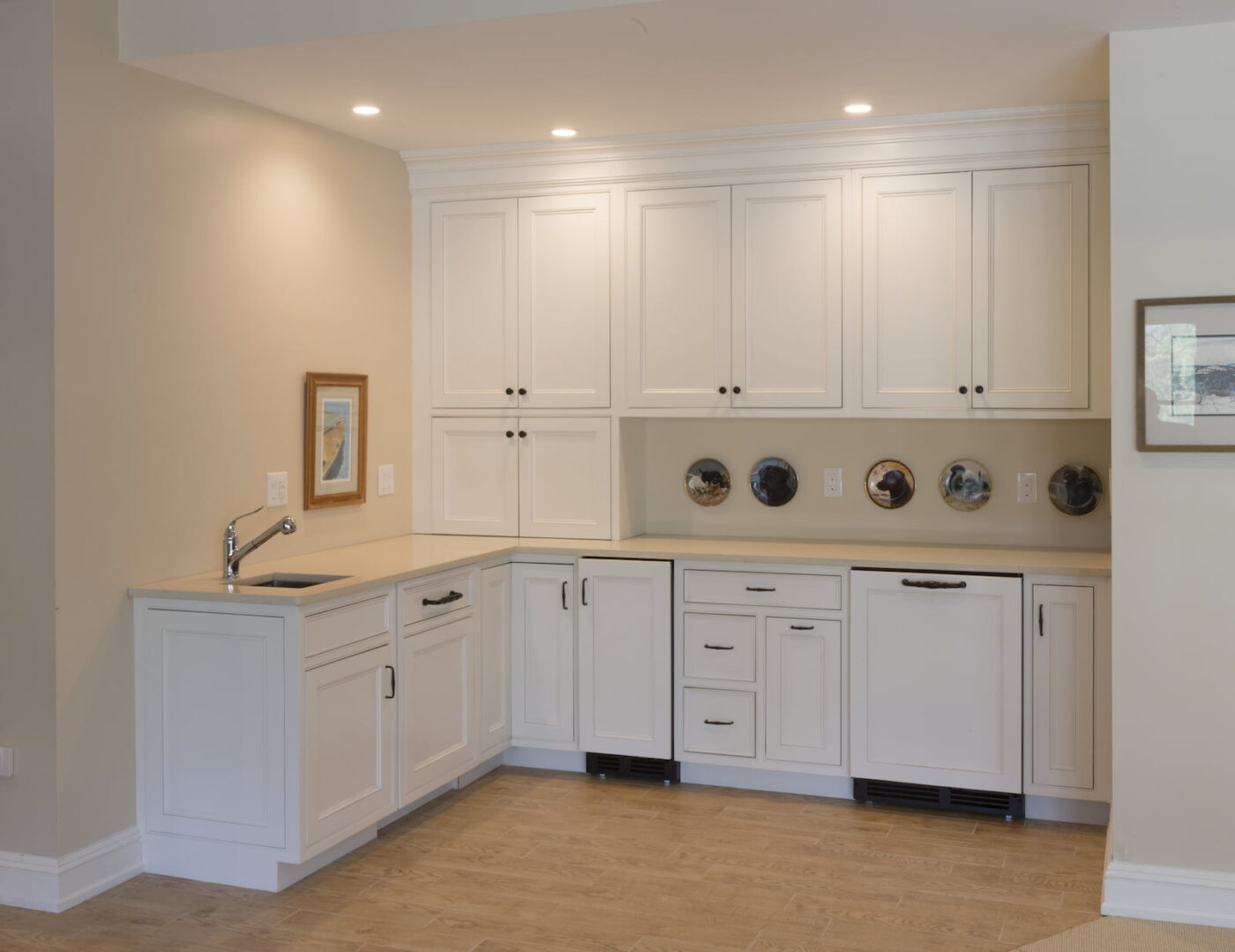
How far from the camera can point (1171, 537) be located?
10.7ft

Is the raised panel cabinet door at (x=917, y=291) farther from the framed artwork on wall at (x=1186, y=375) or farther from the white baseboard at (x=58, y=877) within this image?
the white baseboard at (x=58, y=877)

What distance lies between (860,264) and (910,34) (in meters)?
1.16

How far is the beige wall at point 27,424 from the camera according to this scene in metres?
3.24

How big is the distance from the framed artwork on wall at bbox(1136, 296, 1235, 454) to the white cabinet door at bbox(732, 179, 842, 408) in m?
1.30

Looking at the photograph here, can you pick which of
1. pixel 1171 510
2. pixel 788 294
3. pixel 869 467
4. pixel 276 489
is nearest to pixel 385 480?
pixel 276 489

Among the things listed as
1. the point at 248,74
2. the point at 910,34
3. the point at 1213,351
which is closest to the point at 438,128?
the point at 248,74

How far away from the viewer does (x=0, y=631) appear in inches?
132

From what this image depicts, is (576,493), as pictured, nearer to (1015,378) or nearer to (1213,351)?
(1015,378)

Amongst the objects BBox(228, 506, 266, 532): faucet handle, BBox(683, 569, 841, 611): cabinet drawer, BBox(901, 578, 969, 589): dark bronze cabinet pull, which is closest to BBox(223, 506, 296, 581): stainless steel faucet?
BBox(228, 506, 266, 532): faucet handle

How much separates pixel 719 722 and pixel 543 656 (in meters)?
0.71

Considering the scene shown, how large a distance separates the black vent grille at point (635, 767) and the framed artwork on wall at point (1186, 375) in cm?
209

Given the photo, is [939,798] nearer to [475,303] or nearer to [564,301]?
[564,301]

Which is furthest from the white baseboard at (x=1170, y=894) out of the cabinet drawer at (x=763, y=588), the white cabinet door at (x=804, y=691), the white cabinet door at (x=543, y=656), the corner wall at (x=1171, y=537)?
the white cabinet door at (x=543, y=656)

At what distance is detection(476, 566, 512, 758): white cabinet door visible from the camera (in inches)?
172
